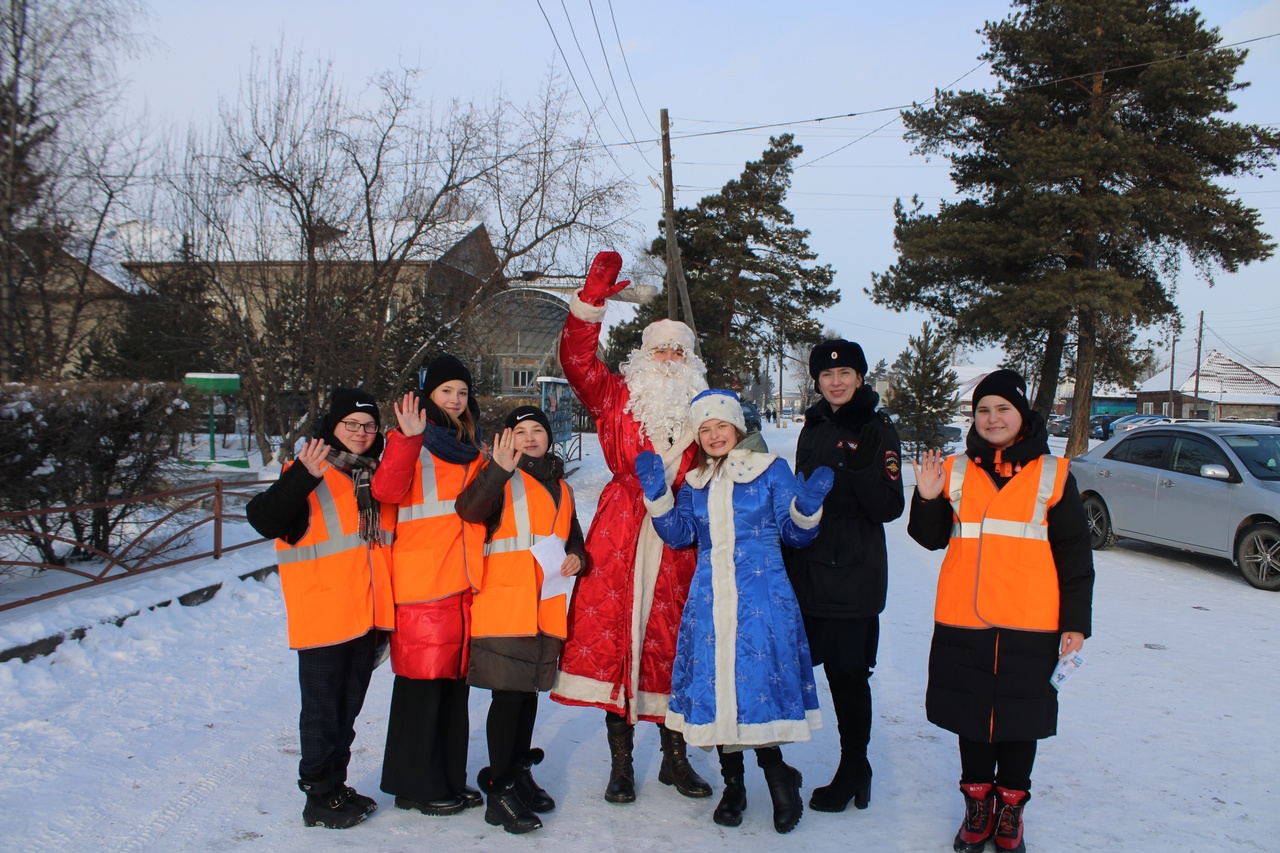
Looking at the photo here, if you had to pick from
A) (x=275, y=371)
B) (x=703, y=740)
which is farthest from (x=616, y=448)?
(x=275, y=371)

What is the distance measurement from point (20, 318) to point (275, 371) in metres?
3.87

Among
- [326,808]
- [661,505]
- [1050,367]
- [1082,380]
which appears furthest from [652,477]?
[1050,367]

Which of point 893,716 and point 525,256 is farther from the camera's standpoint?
point 525,256

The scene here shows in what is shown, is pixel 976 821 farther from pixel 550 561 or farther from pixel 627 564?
pixel 550 561

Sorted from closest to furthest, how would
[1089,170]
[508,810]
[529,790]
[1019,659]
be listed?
[1019,659] → [508,810] → [529,790] → [1089,170]

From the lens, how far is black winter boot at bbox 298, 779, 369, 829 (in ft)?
10.2

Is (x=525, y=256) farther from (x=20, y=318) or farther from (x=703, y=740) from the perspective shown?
(x=703, y=740)

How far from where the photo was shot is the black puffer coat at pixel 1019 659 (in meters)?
2.87

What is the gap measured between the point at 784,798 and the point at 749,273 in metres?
25.0

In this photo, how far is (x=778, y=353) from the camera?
89.4 feet

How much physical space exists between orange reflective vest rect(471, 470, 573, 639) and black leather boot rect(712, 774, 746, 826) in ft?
2.90

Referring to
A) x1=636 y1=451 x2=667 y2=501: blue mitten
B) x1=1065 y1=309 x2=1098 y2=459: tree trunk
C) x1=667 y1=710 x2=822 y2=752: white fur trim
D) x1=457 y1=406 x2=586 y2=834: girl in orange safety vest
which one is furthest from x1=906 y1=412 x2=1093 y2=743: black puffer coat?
x1=1065 y1=309 x2=1098 y2=459: tree trunk

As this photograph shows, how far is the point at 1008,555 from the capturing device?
2.94m

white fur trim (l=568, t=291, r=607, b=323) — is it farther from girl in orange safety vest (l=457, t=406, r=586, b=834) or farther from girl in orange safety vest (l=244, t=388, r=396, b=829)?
girl in orange safety vest (l=244, t=388, r=396, b=829)
